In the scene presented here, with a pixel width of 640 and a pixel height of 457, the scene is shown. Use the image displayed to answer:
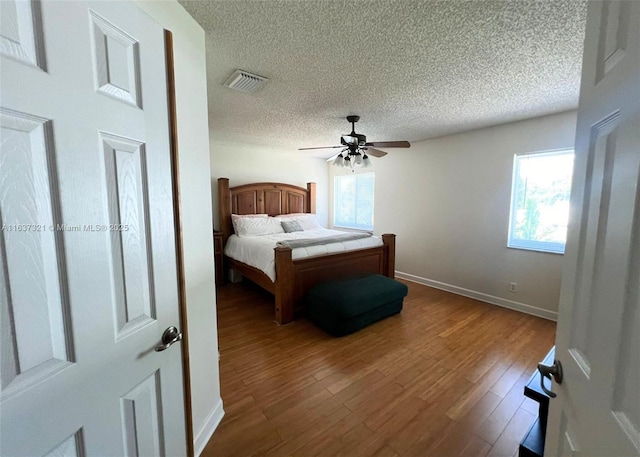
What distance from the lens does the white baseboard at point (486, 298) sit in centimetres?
302

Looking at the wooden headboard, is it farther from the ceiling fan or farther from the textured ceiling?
the ceiling fan

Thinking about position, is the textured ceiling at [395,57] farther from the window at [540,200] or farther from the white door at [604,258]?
the white door at [604,258]

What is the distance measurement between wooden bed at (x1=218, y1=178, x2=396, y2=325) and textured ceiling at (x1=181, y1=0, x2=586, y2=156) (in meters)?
1.62

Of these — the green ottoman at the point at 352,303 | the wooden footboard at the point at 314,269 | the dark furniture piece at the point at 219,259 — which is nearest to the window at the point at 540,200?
the wooden footboard at the point at 314,269

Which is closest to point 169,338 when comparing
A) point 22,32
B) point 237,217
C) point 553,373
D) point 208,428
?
point 22,32

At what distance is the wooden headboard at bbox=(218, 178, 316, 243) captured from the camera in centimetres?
440

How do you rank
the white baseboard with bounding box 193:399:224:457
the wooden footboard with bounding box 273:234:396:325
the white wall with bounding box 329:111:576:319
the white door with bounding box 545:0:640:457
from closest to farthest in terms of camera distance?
the white door with bounding box 545:0:640:457 → the white baseboard with bounding box 193:399:224:457 → the wooden footboard with bounding box 273:234:396:325 → the white wall with bounding box 329:111:576:319

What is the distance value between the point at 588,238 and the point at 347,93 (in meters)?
2.16

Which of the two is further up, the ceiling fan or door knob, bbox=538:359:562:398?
the ceiling fan

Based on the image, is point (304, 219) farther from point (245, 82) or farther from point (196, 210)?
point (196, 210)

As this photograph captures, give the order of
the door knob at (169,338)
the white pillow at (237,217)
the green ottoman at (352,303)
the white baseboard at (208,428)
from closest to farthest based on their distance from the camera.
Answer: the door knob at (169,338) → the white baseboard at (208,428) → the green ottoman at (352,303) → the white pillow at (237,217)

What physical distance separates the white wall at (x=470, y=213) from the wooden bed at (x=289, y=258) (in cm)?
79

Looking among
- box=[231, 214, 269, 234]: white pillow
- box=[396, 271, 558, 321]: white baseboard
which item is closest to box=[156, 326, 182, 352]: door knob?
box=[231, 214, 269, 234]: white pillow

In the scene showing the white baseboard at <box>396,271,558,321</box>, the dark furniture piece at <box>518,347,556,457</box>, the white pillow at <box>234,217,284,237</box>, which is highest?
the white pillow at <box>234,217,284,237</box>
